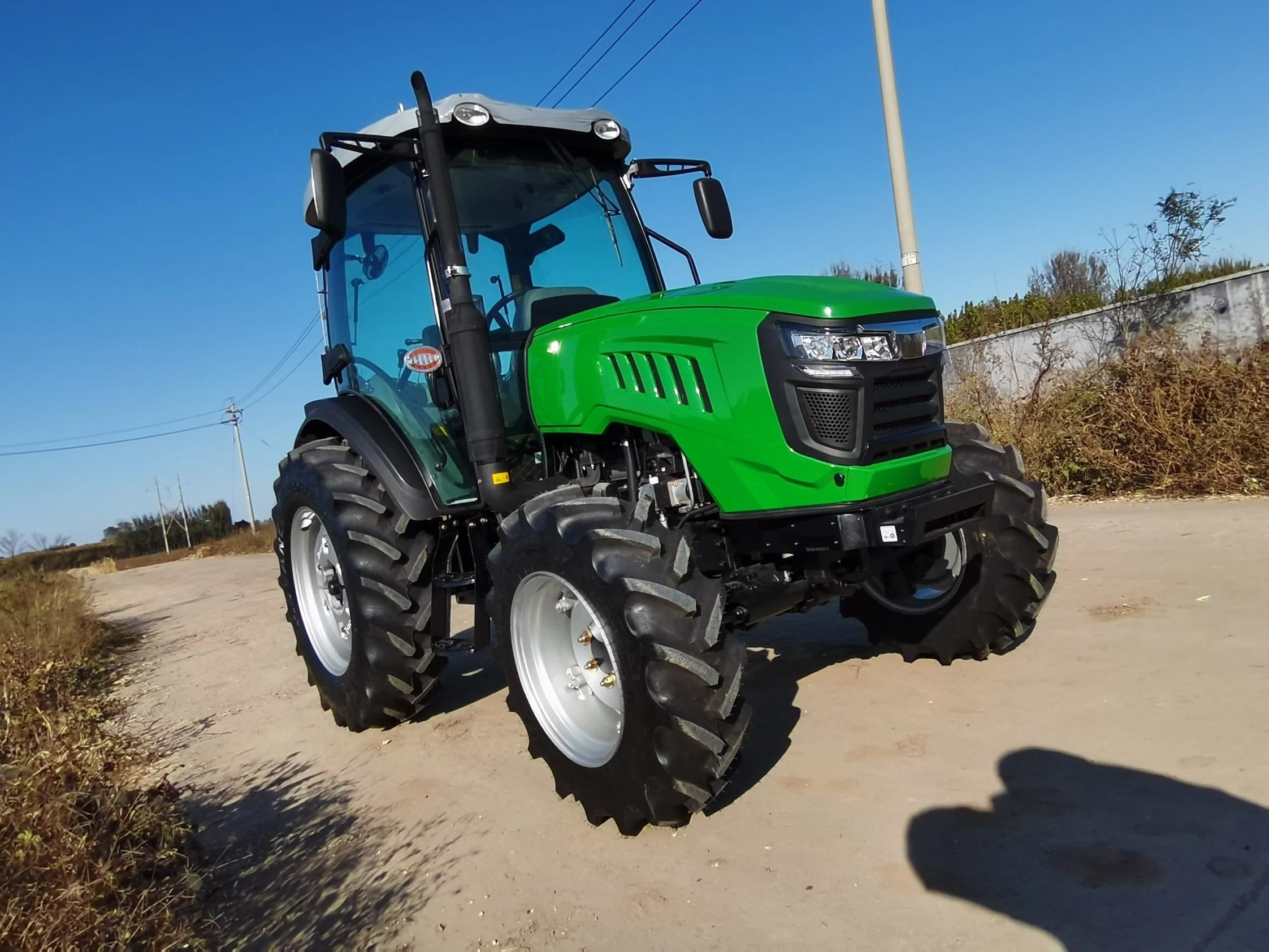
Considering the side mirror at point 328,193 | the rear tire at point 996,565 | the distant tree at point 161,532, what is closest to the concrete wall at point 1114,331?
the rear tire at point 996,565

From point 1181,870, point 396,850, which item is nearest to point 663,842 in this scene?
point 396,850

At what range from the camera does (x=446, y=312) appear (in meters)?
3.88

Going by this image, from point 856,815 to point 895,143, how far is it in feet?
23.0

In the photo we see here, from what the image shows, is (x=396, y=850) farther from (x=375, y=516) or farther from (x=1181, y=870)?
(x=1181, y=870)

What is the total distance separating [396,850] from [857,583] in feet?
6.39

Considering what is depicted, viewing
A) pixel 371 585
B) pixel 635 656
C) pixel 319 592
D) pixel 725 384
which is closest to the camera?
pixel 635 656

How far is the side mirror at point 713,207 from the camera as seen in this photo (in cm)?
437

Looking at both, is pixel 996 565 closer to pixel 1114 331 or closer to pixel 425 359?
pixel 425 359

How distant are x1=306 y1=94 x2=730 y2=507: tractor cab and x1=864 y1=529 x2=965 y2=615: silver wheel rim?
1760 mm

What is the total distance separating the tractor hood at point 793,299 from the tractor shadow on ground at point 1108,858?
161cm

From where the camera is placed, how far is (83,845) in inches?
114

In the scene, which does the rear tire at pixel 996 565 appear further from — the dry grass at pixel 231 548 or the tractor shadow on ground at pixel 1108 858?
the dry grass at pixel 231 548

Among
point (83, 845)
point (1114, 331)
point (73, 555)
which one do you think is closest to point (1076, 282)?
point (1114, 331)

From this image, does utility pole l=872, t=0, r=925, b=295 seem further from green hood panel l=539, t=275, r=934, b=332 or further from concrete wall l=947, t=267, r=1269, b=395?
green hood panel l=539, t=275, r=934, b=332
